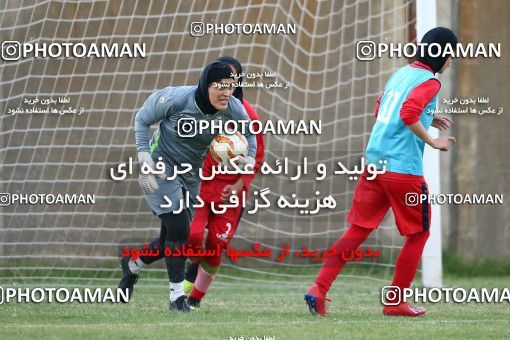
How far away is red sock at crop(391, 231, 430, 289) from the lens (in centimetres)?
749

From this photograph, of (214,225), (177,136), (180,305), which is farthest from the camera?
(214,225)

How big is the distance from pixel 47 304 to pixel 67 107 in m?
2.88

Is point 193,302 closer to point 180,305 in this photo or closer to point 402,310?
point 180,305

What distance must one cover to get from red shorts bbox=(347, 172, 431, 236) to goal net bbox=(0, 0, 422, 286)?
289cm

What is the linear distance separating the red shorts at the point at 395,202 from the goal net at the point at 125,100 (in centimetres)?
289

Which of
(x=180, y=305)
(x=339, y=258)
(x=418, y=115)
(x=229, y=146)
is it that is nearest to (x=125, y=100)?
(x=229, y=146)

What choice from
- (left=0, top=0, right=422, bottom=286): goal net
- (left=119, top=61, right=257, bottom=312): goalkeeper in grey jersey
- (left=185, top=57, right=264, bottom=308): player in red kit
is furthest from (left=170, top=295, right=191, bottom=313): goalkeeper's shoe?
(left=0, top=0, right=422, bottom=286): goal net

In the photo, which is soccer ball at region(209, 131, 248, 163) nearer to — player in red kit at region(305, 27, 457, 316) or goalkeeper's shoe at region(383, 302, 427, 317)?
player in red kit at region(305, 27, 457, 316)

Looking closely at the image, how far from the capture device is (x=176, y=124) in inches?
307

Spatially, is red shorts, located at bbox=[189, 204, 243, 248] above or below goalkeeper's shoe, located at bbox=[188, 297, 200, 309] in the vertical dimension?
above

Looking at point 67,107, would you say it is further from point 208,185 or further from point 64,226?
point 208,185

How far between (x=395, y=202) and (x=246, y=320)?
121 centimetres

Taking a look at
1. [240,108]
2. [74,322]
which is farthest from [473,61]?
[74,322]

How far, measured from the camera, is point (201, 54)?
35.8 ft
